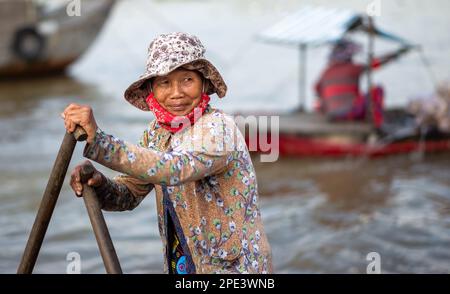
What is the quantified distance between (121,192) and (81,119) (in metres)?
0.54

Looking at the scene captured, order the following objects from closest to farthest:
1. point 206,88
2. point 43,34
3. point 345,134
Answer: point 206,88, point 345,134, point 43,34

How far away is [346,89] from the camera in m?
8.21

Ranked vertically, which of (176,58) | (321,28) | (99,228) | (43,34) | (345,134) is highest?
(43,34)

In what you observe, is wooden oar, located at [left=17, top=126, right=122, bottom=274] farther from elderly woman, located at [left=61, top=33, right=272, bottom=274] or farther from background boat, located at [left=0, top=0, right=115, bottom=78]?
background boat, located at [left=0, top=0, right=115, bottom=78]

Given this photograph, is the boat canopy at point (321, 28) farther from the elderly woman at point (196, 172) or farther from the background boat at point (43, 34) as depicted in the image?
the elderly woman at point (196, 172)

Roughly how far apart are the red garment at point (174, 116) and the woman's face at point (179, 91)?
0.01 m

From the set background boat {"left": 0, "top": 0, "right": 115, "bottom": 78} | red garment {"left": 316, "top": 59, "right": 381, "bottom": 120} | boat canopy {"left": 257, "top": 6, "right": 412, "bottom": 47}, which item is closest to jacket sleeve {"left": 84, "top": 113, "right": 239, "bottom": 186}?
boat canopy {"left": 257, "top": 6, "right": 412, "bottom": 47}

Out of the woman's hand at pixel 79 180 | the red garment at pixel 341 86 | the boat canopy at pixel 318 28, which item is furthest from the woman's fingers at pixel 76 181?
the red garment at pixel 341 86

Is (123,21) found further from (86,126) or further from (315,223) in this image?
(86,126)

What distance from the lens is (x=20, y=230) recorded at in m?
6.15

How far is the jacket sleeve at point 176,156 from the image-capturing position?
1.98 metres

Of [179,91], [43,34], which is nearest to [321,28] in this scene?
[179,91]

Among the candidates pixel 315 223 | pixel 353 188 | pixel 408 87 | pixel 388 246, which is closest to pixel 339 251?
pixel 388 246

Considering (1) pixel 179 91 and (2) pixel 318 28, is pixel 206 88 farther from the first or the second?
(2) pixel 318 28
